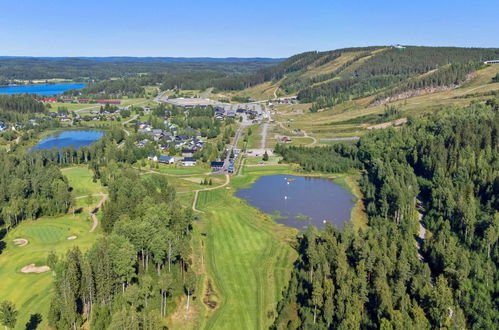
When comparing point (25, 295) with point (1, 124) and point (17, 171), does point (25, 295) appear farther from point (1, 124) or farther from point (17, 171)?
point (1, 124)

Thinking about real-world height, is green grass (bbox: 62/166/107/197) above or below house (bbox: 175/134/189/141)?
below

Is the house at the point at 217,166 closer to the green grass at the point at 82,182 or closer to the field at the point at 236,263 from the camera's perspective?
the field at the point at 236,263

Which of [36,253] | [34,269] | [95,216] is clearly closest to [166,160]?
[95,216]

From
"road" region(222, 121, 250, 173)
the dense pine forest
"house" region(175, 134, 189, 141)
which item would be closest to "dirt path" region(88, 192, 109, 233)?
"road" region(222, 121, 250, 173)

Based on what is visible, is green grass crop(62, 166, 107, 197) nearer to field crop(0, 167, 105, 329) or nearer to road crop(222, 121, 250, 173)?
field crop(0, 167, 105, 329)

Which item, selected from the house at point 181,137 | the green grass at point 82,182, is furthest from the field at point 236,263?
the house at point 181,137

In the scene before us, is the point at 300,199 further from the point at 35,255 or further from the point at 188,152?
the point at 35,255

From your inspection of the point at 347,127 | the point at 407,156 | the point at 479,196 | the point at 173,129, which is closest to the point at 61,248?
the point at 479,196
